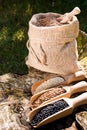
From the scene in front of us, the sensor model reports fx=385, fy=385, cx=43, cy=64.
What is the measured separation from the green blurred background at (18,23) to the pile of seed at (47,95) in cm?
140

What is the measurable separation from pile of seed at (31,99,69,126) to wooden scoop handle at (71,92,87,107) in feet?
0.18

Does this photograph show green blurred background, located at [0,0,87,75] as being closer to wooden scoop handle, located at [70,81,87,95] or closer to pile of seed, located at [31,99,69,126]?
wooden scoop handle, located at [70,81,87,95]

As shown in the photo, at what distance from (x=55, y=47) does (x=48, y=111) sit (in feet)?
1.08

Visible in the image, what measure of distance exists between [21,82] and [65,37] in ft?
1.33

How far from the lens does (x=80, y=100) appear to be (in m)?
1.80

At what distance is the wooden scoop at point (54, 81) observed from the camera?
190cm

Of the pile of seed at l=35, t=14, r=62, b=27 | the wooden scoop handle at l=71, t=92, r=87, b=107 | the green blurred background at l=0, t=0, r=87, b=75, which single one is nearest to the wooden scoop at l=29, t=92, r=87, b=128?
the wooden scoop handle at l=71, t=92, r=87, b=107

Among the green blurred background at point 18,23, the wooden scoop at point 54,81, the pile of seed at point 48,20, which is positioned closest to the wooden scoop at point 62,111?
the wooden scoop at point 54,81

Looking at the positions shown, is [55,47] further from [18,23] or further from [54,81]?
[18,23]

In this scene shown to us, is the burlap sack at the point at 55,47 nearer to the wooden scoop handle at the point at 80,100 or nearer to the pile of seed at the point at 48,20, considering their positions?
the pile of seed at the point at 48,20

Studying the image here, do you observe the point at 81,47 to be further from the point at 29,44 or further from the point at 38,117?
the point at 38,117

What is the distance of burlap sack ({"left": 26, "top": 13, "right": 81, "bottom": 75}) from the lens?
1.84m

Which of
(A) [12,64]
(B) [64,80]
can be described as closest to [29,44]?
(B) [64,80]

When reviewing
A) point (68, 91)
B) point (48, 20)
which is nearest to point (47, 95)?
point (68, 91)
